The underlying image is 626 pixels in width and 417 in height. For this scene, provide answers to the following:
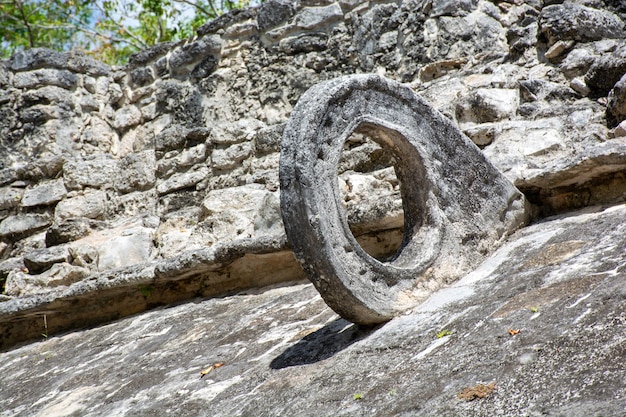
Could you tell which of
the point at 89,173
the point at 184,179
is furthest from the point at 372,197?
the point at 89,173

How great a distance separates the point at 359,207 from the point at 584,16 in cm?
180

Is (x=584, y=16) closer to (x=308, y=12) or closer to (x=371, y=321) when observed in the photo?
(x=308, y=12)

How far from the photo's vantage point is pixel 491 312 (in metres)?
2.19

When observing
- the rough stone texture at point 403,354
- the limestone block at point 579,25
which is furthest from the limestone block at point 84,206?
the limestone block at point 579,25

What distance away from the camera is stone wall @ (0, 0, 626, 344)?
3.62 m

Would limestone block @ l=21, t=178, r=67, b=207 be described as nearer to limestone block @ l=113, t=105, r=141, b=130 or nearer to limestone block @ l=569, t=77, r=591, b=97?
limestone block @ l=113, t=105, r=141, b=130

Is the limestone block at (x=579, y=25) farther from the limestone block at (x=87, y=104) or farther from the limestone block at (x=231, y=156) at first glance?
the limestone block at (x=87, y=104)

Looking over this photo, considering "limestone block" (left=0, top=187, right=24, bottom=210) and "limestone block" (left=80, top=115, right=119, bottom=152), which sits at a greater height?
"limestone block" (left=80, top=115, right=119, bottom=152)

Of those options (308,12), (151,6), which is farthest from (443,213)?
(151,6)

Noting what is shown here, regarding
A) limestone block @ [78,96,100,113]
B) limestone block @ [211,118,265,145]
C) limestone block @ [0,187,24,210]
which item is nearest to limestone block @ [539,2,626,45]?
limestone block @ [211,118,265,145]

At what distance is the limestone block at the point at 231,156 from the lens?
4.93 m

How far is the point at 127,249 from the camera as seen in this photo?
4648mm

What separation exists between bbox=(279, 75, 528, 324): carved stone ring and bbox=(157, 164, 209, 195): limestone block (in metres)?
2.46

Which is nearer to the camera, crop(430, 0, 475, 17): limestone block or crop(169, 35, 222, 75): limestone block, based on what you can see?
crop(430, 0, 475, 17): limestone block
